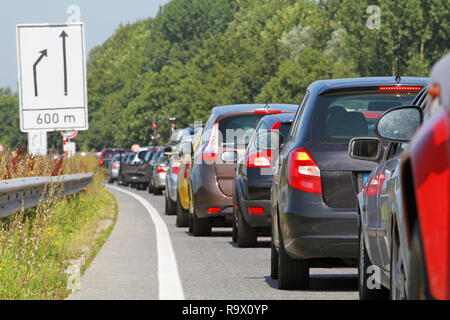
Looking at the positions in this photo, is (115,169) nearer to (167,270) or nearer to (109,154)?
(109,154)

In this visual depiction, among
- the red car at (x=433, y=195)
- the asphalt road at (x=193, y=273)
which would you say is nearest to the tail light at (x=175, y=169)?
the asphalt road at (x=193, y=273)

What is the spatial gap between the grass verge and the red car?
500 cm

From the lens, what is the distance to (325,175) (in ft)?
28.5

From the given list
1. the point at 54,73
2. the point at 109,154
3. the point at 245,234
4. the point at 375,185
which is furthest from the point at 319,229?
the point at 109,154

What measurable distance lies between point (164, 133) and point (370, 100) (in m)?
121

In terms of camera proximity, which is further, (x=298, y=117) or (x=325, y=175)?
(x=298, y=117)

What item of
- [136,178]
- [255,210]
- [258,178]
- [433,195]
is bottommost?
[136,178]

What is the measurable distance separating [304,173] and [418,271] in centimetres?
488

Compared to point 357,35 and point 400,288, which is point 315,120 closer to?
point 400,288

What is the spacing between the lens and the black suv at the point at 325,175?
852cm

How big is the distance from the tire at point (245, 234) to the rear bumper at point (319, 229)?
15.2 feet

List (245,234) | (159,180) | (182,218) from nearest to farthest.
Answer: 1. (245,234)
2. (182,218)
3. (159,180)

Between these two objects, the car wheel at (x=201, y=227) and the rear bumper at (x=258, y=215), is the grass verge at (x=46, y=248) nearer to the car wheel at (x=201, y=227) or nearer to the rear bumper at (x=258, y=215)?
the car wheel at (x=201, y=227)

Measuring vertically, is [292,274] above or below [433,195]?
below
